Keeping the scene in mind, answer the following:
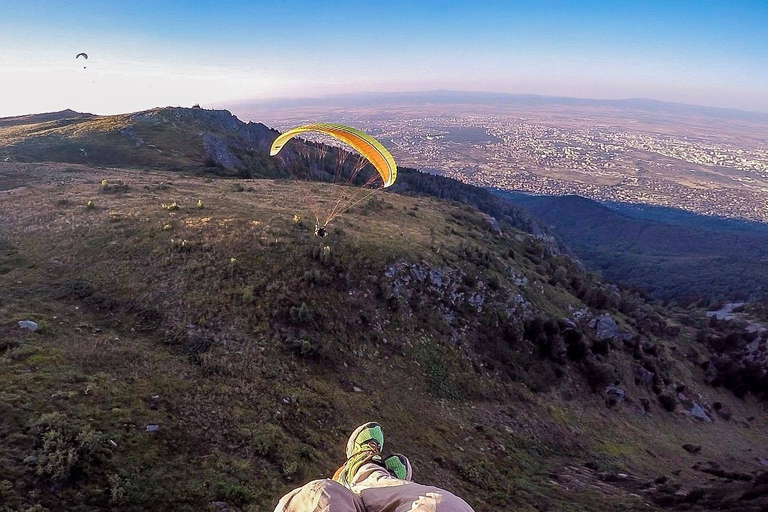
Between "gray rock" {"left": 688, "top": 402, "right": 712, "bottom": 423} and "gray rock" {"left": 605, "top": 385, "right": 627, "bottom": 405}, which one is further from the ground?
"gray rock" {"left": 605, "top": 385, "right": 627, "bottom": 405}

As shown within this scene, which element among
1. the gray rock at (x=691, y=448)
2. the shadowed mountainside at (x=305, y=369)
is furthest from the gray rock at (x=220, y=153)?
the gray rock at (x=691, y=448)

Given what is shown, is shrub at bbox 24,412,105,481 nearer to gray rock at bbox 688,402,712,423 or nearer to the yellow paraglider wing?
the yellow paraglider wing

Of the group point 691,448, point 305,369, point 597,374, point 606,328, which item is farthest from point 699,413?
point 305,369

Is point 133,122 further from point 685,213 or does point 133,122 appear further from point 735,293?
point 685,213

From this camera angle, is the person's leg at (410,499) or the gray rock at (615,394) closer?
the person's leg at (410,499)

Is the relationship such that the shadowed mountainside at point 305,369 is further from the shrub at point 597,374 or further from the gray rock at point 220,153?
the gray rock at point 220,153

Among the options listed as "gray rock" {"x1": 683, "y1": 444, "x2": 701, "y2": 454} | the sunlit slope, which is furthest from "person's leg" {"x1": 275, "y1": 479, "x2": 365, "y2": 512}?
the sunlit slope
